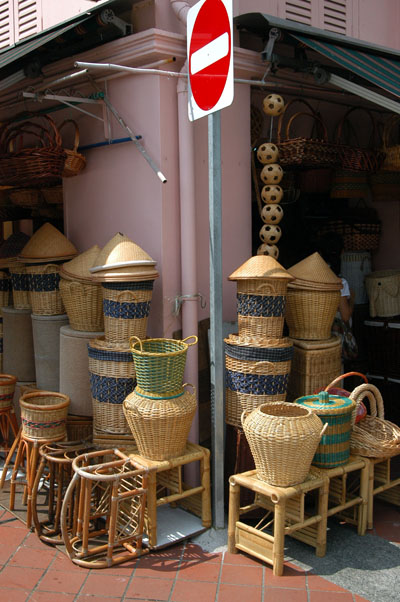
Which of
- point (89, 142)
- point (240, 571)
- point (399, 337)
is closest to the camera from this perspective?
point (240, 571)

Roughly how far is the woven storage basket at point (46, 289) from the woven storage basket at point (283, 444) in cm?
234

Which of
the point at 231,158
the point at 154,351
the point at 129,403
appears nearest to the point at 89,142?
the point at 231,158

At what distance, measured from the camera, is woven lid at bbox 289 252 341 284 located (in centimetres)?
481

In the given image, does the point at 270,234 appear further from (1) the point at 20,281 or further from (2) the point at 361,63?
(1) the point at 20,281

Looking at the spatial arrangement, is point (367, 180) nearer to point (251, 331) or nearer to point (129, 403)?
point (251, 331)

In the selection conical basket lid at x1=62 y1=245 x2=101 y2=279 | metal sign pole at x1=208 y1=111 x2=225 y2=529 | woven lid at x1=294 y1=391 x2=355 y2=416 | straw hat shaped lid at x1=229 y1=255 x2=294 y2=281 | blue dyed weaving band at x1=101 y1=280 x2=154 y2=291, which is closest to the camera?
metal sign pole at x1=208 y1=111 x2=225 y2=529

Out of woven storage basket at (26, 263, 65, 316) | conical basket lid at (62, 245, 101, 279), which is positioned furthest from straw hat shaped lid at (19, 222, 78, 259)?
conical basket lid at (62, 245, 101, 279)

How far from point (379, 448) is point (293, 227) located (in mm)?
3043

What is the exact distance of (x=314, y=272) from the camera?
4.84 metres

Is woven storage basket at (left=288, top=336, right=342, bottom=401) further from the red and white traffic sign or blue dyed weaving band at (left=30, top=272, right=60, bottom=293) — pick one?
blue dyed weaving band at (left=30, top=272, right=60, bottom=293)

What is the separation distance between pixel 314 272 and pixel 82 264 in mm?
1887

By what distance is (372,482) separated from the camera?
4.41 meters

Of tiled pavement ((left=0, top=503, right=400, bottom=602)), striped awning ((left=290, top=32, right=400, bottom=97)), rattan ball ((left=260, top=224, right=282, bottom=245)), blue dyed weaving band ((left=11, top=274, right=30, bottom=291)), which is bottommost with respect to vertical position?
tiled pavement ((left=0, top=503, right=400, bottom=602))

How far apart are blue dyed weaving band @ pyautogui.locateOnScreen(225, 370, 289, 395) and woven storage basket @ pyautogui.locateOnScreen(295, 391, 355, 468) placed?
0.29 metres
